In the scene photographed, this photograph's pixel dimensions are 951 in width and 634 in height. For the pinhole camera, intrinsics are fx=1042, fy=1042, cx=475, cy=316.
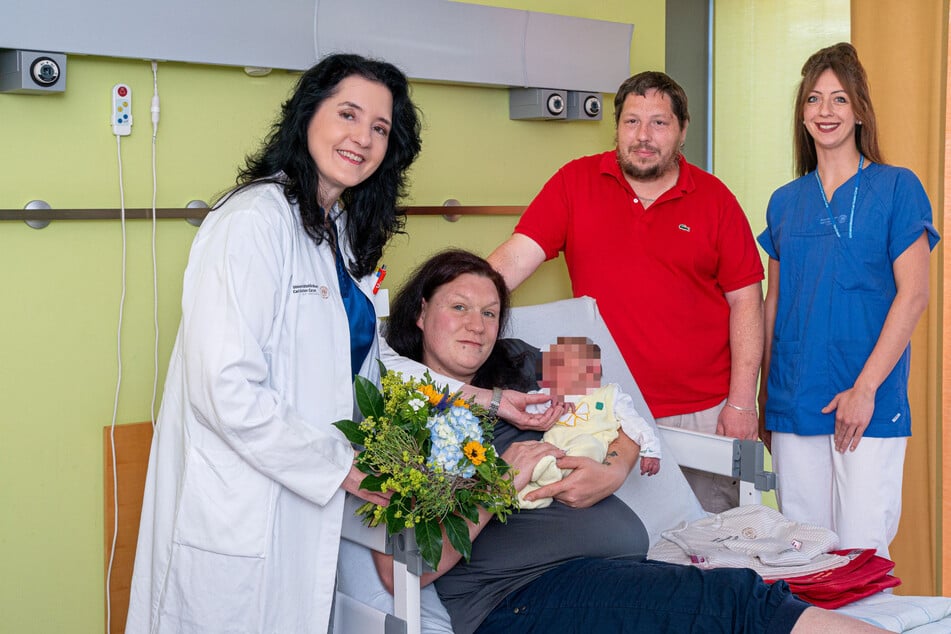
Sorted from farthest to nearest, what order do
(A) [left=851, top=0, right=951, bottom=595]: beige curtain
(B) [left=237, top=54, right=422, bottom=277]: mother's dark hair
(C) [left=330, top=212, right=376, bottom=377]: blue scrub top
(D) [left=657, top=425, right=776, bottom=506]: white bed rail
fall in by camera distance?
(A) [left=851, top=0, right=951, bottom=595]: beige curtain → (D) [left=657, top=425, right=776, bottom=506]: white bed rail → (C) [left=330, top=212, right=376, bottom=377]: blue scrub top → (B) [left=237, top=54, right=422, bottom=277]: mother's dark hair

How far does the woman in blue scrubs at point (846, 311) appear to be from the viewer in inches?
116

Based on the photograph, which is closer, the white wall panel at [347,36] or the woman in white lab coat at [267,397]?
the woman in white lab coat at [267,397]

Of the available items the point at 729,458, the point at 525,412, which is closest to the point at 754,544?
the point at 729,458

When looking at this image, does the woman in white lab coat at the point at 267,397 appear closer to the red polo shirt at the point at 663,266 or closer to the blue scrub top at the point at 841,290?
the red polo shirt at the point at 663,266

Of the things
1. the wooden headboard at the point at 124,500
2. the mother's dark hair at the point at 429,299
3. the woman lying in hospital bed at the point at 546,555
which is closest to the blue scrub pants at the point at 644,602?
the woman lying in hospital bed at the point at 546,555

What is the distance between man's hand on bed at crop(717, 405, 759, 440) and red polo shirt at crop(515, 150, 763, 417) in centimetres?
10

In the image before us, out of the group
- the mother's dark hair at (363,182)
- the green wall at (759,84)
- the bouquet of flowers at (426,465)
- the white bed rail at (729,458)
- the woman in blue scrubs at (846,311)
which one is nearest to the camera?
the bouquet of flowers at (426,465)

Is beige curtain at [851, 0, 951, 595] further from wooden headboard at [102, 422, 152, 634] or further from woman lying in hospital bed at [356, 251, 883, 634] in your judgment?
wooden headboard at [102, 422, 152, 634]

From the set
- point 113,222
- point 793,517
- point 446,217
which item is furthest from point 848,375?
point 113,222

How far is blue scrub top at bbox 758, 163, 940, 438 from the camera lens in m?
2.96

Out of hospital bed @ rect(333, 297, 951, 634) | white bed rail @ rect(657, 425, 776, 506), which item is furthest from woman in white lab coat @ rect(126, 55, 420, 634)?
white bed rail @ rect(657, 425, 776, 506)

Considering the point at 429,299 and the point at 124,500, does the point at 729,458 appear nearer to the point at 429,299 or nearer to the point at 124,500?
the point at 429,299

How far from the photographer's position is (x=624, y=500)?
295 cm

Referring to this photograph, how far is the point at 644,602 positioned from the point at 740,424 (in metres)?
1.12
